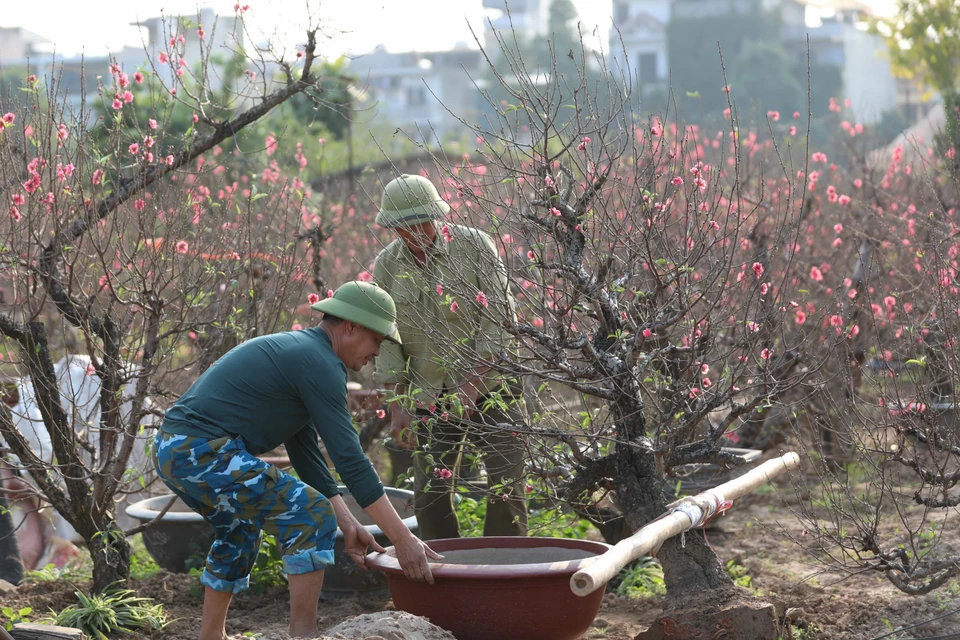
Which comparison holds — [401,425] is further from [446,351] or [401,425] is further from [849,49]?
[849,49]

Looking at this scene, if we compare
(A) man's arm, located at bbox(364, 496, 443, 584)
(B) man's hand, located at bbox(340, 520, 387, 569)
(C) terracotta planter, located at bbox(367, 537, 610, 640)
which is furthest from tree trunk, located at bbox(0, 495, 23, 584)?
(A) man's arm, located at bbox(364, 496, 443, 584)

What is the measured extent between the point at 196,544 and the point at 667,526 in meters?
2.85

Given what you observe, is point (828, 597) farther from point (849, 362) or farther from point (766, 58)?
point (766, 58)

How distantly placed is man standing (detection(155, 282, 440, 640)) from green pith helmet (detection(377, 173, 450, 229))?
27.6 inches

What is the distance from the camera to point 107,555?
16.4ft

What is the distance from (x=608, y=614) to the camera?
5141 mm

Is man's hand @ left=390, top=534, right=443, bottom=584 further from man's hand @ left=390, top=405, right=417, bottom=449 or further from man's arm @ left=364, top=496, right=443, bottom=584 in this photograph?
man's hand @ left=390, top=405, right=417, bottom=449

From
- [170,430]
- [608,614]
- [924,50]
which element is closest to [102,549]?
[170,430]

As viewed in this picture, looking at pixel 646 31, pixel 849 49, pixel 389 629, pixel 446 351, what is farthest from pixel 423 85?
pixel 389 629

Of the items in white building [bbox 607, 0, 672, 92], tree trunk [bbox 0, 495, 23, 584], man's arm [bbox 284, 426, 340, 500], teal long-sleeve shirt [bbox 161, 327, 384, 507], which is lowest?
tree trunk [bbox 0, 495, 23, 584]

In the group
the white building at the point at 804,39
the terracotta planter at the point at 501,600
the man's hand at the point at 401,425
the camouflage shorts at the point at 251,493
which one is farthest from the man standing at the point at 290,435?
the white building at the point at 804,39

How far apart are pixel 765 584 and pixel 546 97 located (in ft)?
9.31

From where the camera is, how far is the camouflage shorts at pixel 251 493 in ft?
12.7

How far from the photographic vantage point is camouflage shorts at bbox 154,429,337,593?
388 cm
